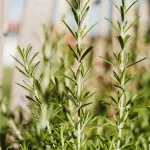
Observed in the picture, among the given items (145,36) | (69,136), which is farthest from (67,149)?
(145,36)

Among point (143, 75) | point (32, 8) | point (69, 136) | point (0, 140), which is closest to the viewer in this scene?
point (69, 136)

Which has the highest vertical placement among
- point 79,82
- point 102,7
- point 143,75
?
point 102,7

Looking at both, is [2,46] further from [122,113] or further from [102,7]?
[102,7]

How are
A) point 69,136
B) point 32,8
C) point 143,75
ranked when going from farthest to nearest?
point 143,75 < point 32,8 < point 69,136

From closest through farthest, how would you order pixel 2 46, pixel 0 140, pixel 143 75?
pixel 0 140, pixel 2 46, pixel 143 75

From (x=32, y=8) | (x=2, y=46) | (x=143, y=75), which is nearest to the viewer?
(x=2, y=46)

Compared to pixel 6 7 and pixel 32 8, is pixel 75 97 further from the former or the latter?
pixel 32 8

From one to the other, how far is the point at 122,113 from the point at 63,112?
169 mm

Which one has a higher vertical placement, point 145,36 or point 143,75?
point 145,36

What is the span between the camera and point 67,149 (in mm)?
662

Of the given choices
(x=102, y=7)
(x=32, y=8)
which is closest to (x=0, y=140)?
(x=32, y=8)

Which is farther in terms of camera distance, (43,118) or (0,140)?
(0,140)

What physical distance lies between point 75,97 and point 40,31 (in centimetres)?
75

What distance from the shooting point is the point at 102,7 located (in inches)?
95.1
